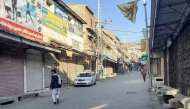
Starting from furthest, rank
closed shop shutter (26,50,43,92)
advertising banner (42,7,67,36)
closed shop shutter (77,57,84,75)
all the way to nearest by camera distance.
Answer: closed shop shutter (77,57,84,75) → advertising banner (42,7,67,36) → closed shop shutter (26,50,43,92)

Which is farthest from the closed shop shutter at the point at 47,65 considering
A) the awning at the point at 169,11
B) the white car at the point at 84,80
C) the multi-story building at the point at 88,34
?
the awning at the point at 169,11

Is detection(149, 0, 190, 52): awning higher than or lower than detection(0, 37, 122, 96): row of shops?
higher

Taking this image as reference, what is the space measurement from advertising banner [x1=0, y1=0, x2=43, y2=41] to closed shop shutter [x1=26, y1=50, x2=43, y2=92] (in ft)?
4.96

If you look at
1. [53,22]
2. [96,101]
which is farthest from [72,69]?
[96,101]

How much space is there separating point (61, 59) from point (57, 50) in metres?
5.20

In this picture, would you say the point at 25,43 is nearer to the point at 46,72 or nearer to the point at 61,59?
the point at 46,72

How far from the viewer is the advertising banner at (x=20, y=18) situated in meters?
15.1

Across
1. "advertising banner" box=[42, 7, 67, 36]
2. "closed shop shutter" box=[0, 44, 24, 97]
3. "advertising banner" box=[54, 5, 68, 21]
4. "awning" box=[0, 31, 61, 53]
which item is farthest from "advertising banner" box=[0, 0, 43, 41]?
"advertising banner" box=[54, 5, 68, 21]

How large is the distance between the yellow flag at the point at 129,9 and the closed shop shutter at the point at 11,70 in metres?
8.98

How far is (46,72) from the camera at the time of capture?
22.6m

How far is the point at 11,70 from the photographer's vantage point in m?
16.2

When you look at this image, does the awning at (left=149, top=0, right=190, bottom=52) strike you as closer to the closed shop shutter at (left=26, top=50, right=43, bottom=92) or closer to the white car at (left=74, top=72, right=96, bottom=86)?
the closed shop shutter at (left=26, top=50, right=43, bottom=92)

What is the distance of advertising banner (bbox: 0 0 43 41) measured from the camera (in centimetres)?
1512

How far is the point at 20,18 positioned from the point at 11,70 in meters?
3.72
